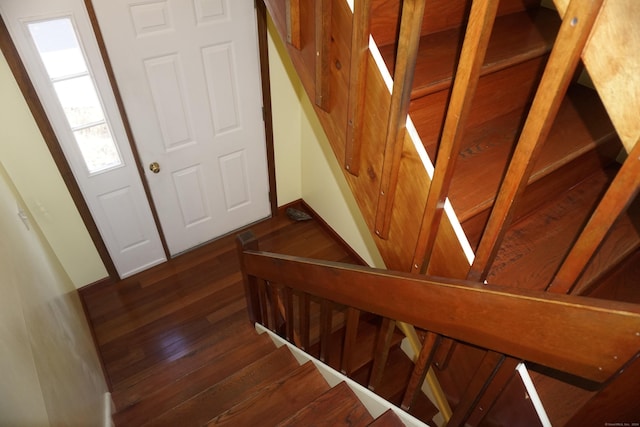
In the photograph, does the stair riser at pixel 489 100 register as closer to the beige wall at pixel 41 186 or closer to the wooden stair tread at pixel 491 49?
the wooden stair tread at pixel 491 49

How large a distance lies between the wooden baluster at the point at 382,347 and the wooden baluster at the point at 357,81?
1.67 feet

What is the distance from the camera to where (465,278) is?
102cm

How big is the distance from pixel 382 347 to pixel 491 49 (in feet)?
3.38

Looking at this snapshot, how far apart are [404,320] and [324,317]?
58 cm

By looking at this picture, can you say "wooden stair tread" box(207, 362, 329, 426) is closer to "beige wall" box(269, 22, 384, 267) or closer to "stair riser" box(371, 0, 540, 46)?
"beige wall" box(269, 22, 384, 267)

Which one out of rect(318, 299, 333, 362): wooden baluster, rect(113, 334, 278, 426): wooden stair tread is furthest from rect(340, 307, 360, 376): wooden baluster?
rect(113, 334, 278, 426): wooden stair tread

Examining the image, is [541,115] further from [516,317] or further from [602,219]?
[516,317]

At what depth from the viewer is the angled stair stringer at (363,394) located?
1.40m

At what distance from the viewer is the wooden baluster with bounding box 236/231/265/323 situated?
1.98m

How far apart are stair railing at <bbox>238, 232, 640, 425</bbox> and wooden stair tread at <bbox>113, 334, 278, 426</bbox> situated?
946 mm

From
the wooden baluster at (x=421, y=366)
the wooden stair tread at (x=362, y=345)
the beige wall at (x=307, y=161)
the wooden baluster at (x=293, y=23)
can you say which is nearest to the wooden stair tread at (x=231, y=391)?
the wooden stair tread at (x=362, y=345)

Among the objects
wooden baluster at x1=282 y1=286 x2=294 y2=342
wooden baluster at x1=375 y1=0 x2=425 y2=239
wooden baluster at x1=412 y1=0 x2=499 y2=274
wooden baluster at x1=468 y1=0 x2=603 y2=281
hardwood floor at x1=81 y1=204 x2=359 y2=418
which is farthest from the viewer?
hardwood floor at x1=81 y1=204 x2=359 y2=418

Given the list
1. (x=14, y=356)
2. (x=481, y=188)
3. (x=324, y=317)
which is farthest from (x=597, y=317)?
(x=14, y=356)

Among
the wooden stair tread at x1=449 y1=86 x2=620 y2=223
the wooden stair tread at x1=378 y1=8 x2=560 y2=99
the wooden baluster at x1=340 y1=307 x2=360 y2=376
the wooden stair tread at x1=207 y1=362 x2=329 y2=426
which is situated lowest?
the wooden stair tread at x1=207 y1=362 x2=329 y2=426
